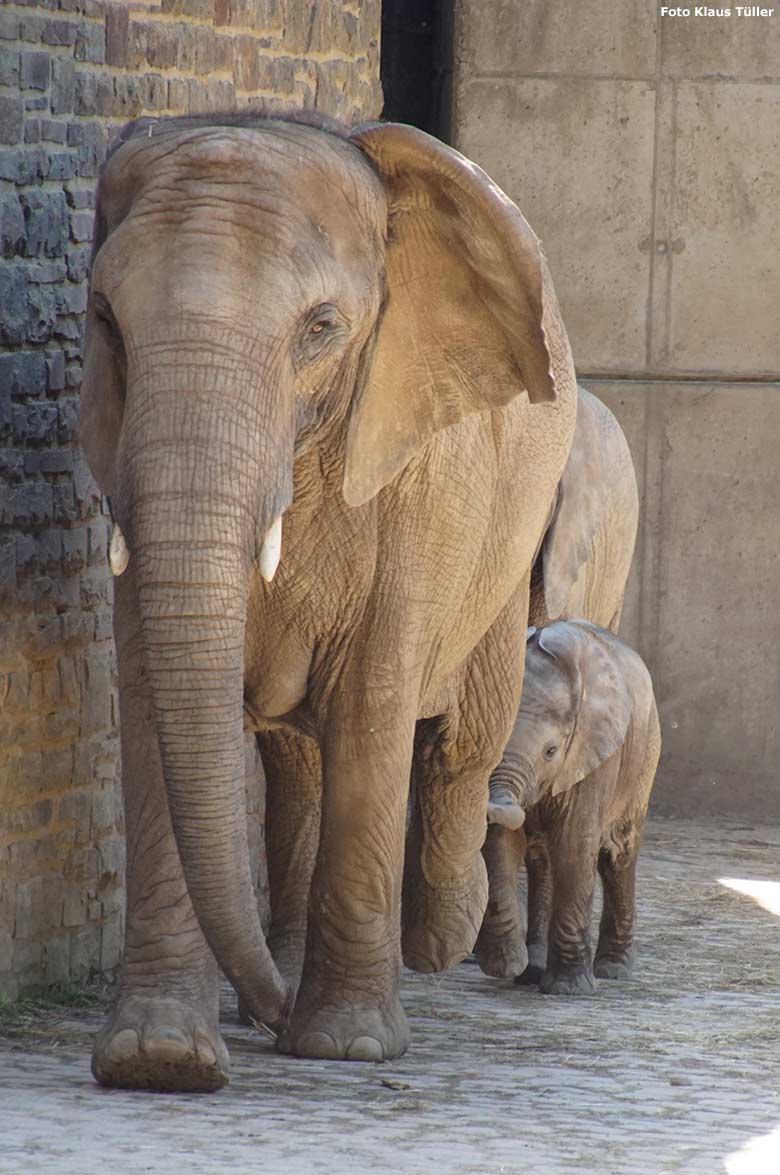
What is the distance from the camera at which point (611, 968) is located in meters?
7.98

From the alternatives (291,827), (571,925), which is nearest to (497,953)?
(571,925)

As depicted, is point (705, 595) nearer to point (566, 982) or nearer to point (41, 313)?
point (566, 982)

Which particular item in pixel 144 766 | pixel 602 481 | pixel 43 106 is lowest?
pixel 144 766

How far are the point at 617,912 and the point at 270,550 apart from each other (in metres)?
3.20

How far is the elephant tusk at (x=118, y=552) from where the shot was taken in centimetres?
509

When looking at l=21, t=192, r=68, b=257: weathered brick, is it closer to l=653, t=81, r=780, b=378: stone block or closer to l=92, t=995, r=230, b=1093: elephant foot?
l=92, t=995, r=230, b=1093: elephant foot

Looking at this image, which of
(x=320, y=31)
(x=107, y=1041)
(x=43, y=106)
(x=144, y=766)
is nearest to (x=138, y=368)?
(x=144, y=766)

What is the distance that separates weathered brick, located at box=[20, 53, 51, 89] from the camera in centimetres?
669

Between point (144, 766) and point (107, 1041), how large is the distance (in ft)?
1.98

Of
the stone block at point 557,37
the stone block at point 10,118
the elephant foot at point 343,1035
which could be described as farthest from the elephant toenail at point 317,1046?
the stone block at point 557,37

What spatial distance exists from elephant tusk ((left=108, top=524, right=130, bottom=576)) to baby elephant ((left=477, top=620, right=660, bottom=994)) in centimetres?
253

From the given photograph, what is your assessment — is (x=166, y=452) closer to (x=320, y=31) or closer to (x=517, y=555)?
(x=517, y=555)

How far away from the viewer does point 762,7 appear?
454 inches

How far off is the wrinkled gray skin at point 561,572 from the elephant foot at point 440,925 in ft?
0.90
